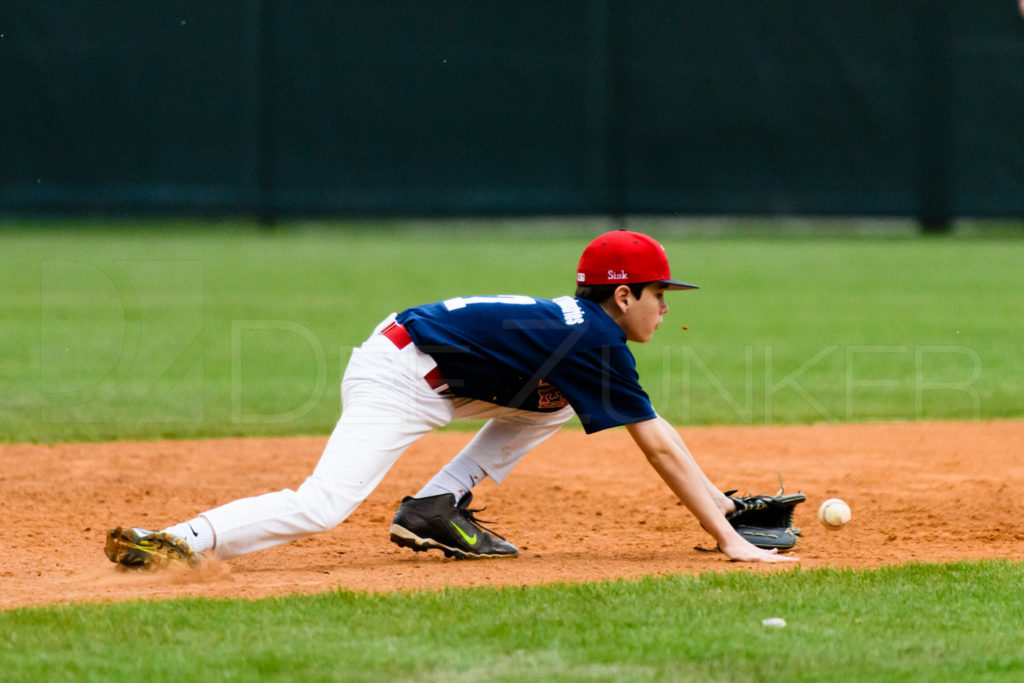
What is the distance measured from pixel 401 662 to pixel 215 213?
1685 centimetres

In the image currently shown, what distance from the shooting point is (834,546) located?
4.36 m

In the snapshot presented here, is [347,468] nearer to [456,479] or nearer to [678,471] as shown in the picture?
[456,479]

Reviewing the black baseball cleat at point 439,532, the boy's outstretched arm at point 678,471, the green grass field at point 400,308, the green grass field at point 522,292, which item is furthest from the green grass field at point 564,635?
the green grass field at point 400,308

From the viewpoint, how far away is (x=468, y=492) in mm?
4375

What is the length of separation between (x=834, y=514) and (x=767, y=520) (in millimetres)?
308

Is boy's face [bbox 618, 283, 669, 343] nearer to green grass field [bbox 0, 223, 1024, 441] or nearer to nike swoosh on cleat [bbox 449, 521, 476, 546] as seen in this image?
nike swoosh on cleat [bbox 449, 521, 476, 546]

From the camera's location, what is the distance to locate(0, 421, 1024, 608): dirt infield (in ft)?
12.9

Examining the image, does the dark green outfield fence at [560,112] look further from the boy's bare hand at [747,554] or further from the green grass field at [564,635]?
the green grass field at [564,635]

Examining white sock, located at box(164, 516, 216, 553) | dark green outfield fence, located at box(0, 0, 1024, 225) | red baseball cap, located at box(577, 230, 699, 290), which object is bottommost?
white sock, located at box(164, 516, 216, 553)

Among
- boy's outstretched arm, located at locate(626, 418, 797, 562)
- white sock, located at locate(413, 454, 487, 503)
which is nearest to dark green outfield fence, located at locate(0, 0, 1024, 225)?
white sock, located at locate(413, 454, 487, 503)

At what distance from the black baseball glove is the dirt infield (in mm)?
95

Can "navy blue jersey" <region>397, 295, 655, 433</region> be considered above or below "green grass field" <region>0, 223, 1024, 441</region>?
above

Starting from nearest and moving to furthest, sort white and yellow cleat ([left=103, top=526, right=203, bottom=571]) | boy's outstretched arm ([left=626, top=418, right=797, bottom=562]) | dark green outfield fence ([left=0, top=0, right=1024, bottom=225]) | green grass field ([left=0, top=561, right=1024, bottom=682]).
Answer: green grass field ([left=0, top=561, right=1024, bottom=682])
white and yellow cleat ([left=103, top=526, right=203, bottom=571])
boy's outstretched arm ([left=626, top=418, right=797, bottom=562])
dark green outfield fence ([left=0, top=0, right=1024, bottom=225])

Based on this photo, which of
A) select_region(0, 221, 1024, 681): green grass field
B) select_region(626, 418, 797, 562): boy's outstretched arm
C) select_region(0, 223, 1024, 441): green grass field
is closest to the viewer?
select_region(0, 221, 1024, 681): green grass field
